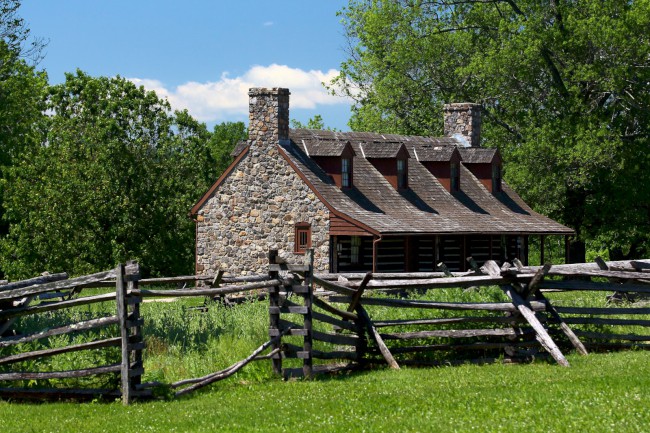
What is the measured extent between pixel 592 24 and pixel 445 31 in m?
8.73

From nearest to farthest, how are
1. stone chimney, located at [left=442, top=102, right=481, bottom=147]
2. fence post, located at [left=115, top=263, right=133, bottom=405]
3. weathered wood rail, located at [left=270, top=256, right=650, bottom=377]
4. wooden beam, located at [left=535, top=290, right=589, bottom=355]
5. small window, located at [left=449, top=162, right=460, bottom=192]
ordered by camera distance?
fence post, located at [left=115, top=263, right=133, bottom=405] < weathered wood rail, located at [left=270, top=256, right=650, bottom=377] < wooden beam, located at [left=535, top=290, right=589, bottom=355] < small window, located at [left=449, top=162, right=460, bottom=192] < stone chimney, located at [left=442, top=102, right=481, bottom=147]

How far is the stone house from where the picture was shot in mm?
34594

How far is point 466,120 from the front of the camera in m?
43.1

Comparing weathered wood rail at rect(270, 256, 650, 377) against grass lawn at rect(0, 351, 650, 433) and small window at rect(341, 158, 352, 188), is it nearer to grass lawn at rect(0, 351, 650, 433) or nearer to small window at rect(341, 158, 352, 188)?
grass lawn at rect(0, 351, 650, 433)

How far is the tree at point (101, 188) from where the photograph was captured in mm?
42812

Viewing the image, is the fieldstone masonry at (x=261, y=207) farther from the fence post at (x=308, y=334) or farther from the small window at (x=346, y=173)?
the fence post at (x=308, y=334)

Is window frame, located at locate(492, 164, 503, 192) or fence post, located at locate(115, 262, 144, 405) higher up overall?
window frame, located at locate(492, 164, 503, 192)

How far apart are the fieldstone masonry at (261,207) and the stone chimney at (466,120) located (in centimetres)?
1008

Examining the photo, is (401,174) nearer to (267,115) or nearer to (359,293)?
(267,115)

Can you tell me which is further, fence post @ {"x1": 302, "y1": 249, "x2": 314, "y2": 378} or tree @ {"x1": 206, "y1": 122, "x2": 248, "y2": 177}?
tree @ {"x1": 206, "y1": 122, "x2": 248, "y2": 177}

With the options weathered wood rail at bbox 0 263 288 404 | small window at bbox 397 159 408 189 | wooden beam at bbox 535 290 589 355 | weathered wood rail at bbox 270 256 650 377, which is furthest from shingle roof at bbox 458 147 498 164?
weathered wood rail at bbox 0 263 288 404

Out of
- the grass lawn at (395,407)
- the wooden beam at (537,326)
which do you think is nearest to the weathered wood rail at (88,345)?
the grass lawn at (395,407)

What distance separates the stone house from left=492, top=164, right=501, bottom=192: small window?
6.18 ft

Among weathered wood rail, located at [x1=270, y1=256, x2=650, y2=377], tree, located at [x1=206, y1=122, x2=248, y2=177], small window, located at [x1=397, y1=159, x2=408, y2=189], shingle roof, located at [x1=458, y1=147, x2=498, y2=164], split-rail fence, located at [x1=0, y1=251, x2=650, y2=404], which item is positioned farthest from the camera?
tree, located at [x1=206, y1=122, x2=248, y2=177]
